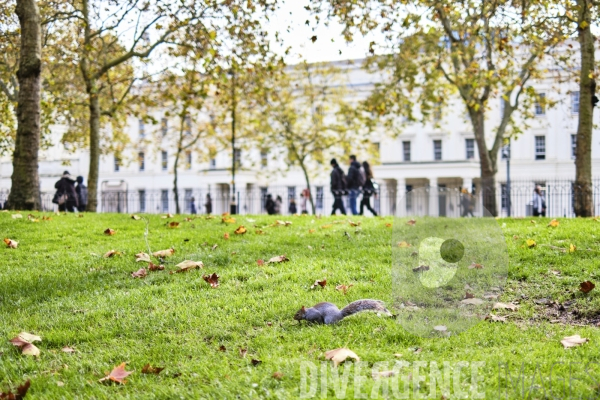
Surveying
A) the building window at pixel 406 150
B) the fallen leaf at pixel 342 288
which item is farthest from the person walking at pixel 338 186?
the building window at pixel 406 150

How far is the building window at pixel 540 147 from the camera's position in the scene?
54.0 meters

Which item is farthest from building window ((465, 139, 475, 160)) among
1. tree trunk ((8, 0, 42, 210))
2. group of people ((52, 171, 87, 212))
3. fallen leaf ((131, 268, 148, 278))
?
fallen leaf ((131, 268, 148, 278))

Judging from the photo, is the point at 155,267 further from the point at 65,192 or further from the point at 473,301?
the point at 65,192

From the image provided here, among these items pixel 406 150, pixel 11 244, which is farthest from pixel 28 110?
pixel 406 150

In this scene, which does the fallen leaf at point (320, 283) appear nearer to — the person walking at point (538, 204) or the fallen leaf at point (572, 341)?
the fallen leaf at point (572, 341)

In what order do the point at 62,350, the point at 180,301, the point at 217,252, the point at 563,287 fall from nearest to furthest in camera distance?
the point at 62,350 < the point at 180,301 < the point at 563,287 < the point at 217,252

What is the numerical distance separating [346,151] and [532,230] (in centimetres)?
2647

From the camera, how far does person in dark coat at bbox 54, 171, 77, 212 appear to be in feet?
72.8

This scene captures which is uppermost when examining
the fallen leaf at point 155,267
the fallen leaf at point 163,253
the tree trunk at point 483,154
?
the tree trunk at point 483,154

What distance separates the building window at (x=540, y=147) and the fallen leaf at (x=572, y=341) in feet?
174

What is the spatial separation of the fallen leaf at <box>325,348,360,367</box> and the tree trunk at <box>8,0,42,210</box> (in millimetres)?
10833

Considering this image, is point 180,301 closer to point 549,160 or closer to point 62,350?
point 62,350

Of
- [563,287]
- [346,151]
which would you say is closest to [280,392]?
[563,287]

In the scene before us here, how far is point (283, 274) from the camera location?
22.4 feet
